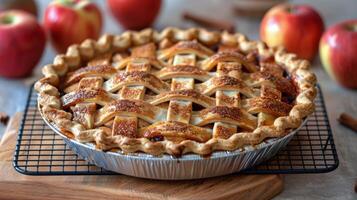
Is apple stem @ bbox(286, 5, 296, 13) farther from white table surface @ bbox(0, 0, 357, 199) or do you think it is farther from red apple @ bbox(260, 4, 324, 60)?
white table surface @ bbox(0, 0, 357, 199)

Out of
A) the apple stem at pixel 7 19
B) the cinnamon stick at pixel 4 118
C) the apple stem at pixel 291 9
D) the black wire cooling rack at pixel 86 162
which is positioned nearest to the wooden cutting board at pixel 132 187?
the black wire cooling rack at pixel 86 162

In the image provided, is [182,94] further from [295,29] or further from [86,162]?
[295,29]

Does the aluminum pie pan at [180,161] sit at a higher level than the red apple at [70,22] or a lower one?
higher

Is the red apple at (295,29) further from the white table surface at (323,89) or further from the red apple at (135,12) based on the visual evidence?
the red apple at (135,12)

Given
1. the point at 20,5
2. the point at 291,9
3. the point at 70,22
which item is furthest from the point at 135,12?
the point at 291,9

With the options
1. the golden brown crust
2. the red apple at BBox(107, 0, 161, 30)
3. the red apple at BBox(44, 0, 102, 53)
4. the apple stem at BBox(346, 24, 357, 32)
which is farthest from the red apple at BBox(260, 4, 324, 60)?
the red apple at BBox(44, 0, 102, 53)
